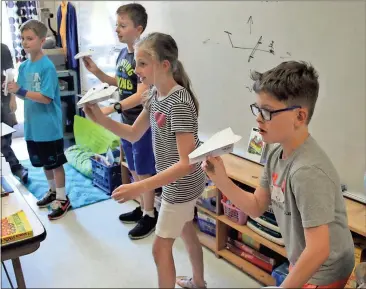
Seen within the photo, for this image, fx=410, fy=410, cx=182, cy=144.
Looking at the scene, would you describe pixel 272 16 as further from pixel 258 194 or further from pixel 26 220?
pixel 26 220

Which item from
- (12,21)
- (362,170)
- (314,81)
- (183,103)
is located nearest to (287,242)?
(314,81)

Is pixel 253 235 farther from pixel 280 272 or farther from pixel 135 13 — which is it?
pixel 135 13

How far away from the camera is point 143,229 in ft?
6.12

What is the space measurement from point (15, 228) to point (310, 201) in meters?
0.62

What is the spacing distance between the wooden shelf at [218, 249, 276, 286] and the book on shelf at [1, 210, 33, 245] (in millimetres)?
1010

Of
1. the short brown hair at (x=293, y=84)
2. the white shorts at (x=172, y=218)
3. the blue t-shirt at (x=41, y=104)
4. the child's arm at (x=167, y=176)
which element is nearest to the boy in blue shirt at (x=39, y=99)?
the blue t-shirt at (x=41, y=104)

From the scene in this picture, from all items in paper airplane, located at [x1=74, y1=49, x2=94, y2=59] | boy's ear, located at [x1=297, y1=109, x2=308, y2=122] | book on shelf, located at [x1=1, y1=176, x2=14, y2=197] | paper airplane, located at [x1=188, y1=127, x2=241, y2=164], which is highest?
paper airplane, located at [x1=74, y1=49, x2=94, y2=59]

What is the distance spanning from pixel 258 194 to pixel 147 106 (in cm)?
47

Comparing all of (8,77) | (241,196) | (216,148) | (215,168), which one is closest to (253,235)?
(241,196)

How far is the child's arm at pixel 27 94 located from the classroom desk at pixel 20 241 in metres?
0.27

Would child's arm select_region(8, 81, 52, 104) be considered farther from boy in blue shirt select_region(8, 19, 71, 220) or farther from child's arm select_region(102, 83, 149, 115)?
child's arm select_region(102, 83, 149, 115)

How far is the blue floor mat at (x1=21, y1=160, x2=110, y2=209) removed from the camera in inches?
48.3

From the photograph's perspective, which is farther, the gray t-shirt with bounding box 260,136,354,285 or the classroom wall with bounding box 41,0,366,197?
the classroom wall with bounding box 41,0,366,197

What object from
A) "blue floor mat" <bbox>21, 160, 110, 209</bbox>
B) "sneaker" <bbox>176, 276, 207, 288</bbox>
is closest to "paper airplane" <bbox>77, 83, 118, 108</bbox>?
"blue floor mat" <bbox>21, 160, 110, 209</bbox>
